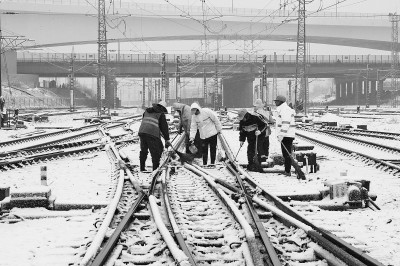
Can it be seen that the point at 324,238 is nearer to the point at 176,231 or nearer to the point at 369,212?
the point at 176,231

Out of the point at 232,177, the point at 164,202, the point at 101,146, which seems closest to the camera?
the point at 164,202

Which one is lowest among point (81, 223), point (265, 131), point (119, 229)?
point (81, 223)

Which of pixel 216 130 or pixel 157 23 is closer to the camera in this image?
pixel 216 130

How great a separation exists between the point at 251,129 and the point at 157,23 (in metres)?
65.4

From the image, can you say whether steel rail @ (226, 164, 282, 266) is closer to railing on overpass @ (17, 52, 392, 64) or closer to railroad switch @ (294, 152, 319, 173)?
railroad switch @ (294, 152, 319, 173)

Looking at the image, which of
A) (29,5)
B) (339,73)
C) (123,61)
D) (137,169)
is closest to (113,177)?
(137,169)

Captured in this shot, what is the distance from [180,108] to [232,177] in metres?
4.04

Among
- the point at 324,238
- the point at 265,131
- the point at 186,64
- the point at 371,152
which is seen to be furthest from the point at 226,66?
the point at 324,238

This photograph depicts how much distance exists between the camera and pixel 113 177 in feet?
41.0

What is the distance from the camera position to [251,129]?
13438 millimetres

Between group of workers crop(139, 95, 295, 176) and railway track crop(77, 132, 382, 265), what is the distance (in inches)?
112

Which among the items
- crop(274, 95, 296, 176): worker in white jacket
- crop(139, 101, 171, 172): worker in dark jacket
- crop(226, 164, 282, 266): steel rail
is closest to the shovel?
crop(274, 95, 296, 176): worker in white jacket

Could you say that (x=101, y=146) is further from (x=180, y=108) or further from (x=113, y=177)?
(x=113, y=177)

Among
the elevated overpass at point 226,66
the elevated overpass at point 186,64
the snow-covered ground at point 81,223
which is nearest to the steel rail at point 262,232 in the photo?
the snow-covered ground at point 81,223
